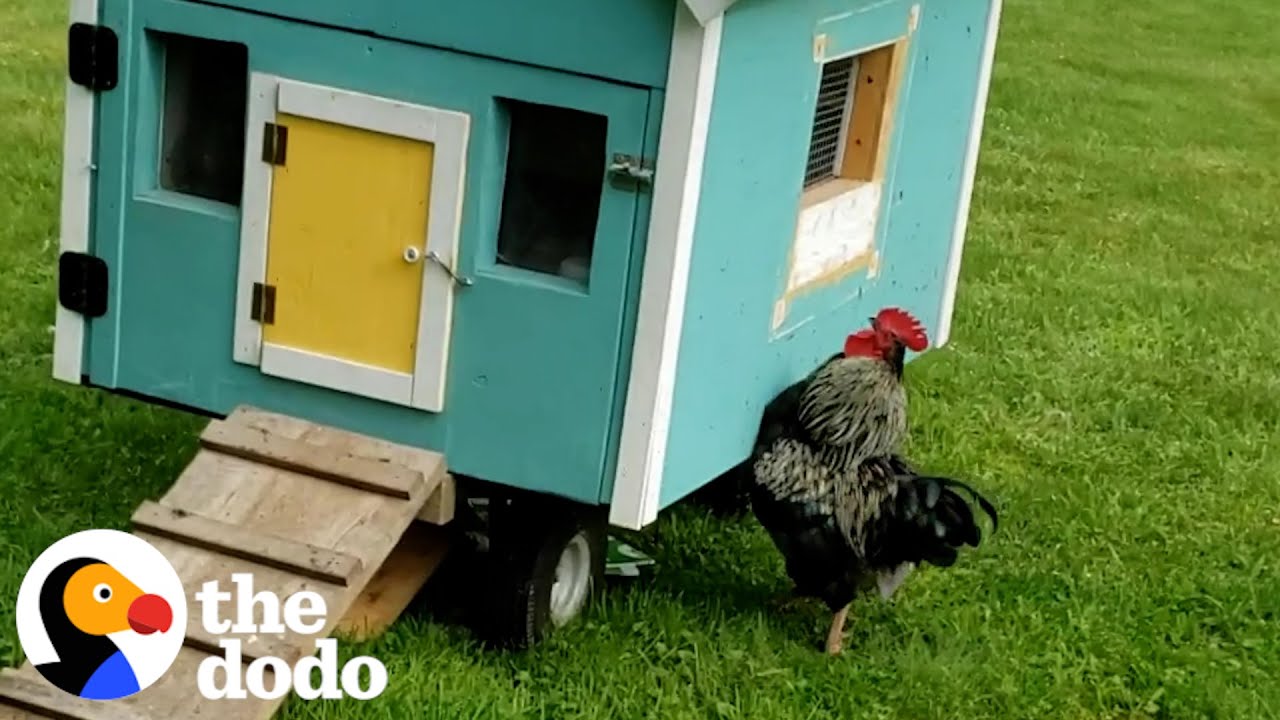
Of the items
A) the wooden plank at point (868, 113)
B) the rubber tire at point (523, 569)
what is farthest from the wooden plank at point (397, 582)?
the wooden plank at point (868, 113)

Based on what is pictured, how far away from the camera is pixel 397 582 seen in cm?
427

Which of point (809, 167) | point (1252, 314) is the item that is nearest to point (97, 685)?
point (809, 167)

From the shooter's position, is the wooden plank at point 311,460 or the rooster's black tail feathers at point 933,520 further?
the rooster's black tail feathers at point 933,520

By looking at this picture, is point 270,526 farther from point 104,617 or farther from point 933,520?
point 933,520

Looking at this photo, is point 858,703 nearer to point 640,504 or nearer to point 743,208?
point 640,504

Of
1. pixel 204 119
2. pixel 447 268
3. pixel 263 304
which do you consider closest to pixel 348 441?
pixel 263 304

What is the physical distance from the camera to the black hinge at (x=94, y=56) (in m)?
3.98

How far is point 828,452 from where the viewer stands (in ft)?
13.8

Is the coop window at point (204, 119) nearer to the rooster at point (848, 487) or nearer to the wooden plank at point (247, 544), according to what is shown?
the wooden plank at point (247, 544)

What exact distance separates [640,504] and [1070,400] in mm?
3108

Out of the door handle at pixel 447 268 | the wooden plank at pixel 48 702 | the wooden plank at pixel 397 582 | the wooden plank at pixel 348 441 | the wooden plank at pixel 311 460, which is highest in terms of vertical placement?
the door handle at pixel 447 268

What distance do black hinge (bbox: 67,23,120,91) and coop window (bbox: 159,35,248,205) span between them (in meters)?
0.11

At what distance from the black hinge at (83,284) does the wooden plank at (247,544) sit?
0.53m

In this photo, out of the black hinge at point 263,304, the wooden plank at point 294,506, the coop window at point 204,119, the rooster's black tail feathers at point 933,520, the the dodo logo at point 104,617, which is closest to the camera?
the the dodo logo at point 104,617
